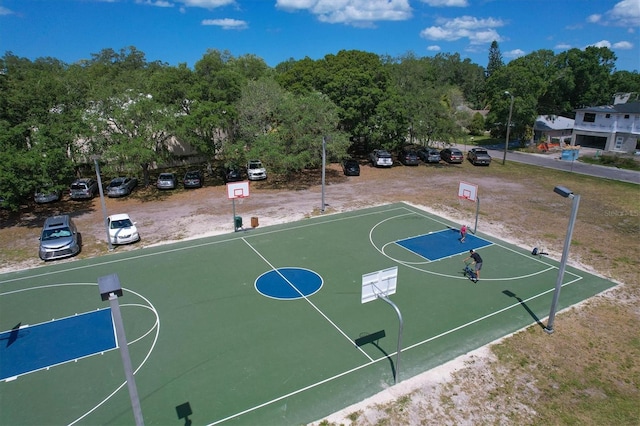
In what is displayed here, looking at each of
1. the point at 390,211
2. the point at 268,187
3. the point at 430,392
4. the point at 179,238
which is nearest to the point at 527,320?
the point at 430,392

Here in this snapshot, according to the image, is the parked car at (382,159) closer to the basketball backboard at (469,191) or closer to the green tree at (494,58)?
the basketball backboard at (469,191)

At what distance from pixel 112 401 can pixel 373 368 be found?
7695mm

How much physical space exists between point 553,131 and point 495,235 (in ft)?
148

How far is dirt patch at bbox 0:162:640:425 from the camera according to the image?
431 inches

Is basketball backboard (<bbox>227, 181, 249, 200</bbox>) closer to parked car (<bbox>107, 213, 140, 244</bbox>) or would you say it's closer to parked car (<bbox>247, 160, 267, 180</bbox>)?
parked car (<bbox>107, 213, 140, 244</bbox>)

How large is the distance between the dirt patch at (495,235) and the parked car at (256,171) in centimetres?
166

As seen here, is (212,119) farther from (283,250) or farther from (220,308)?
(220,308)

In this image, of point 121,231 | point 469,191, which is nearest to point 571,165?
point 469,191

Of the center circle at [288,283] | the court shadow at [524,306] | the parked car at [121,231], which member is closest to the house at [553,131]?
the court shadow at [524,306]

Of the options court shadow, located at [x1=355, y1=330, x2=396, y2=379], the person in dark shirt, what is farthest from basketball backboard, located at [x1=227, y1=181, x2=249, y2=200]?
the person in dark shirt

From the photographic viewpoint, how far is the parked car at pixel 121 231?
21.9 meters

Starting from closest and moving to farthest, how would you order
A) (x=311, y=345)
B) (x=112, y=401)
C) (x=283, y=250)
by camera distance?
(x=112, y=401) < (x=311, y=345) < (x=283, y=250)

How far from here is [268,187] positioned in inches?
1399

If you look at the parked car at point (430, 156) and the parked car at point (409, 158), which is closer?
the parked car at point (409, 158)
